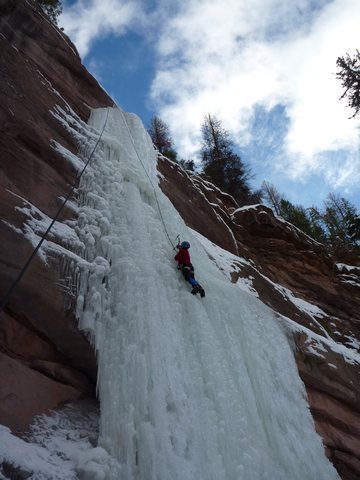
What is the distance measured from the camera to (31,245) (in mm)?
4918

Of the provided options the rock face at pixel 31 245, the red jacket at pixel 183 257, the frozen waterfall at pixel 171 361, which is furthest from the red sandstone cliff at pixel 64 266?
the red jacket at pixel 183 257

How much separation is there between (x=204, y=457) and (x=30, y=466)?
5.90 feet

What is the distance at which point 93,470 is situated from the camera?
3584 mm

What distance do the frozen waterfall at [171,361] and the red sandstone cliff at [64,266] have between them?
1.64 ft

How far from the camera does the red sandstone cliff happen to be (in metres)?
4.55

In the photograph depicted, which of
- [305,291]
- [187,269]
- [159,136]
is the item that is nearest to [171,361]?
[187,269]

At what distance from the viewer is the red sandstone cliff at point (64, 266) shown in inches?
179

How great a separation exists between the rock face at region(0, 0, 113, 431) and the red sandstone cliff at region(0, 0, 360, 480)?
0.01 meters

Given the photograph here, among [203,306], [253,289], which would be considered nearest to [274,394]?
[203,306]

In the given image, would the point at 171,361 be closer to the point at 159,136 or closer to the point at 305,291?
the point at 305,291

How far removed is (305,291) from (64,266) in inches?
412

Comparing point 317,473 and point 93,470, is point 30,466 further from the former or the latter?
point 317,473

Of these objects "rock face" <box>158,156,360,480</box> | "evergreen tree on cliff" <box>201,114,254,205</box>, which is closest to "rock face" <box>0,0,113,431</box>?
"rock face" <box>158,156,360,480</box>

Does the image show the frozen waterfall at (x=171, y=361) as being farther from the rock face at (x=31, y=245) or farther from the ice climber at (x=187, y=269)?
the rock face at (x=31, y=245)
